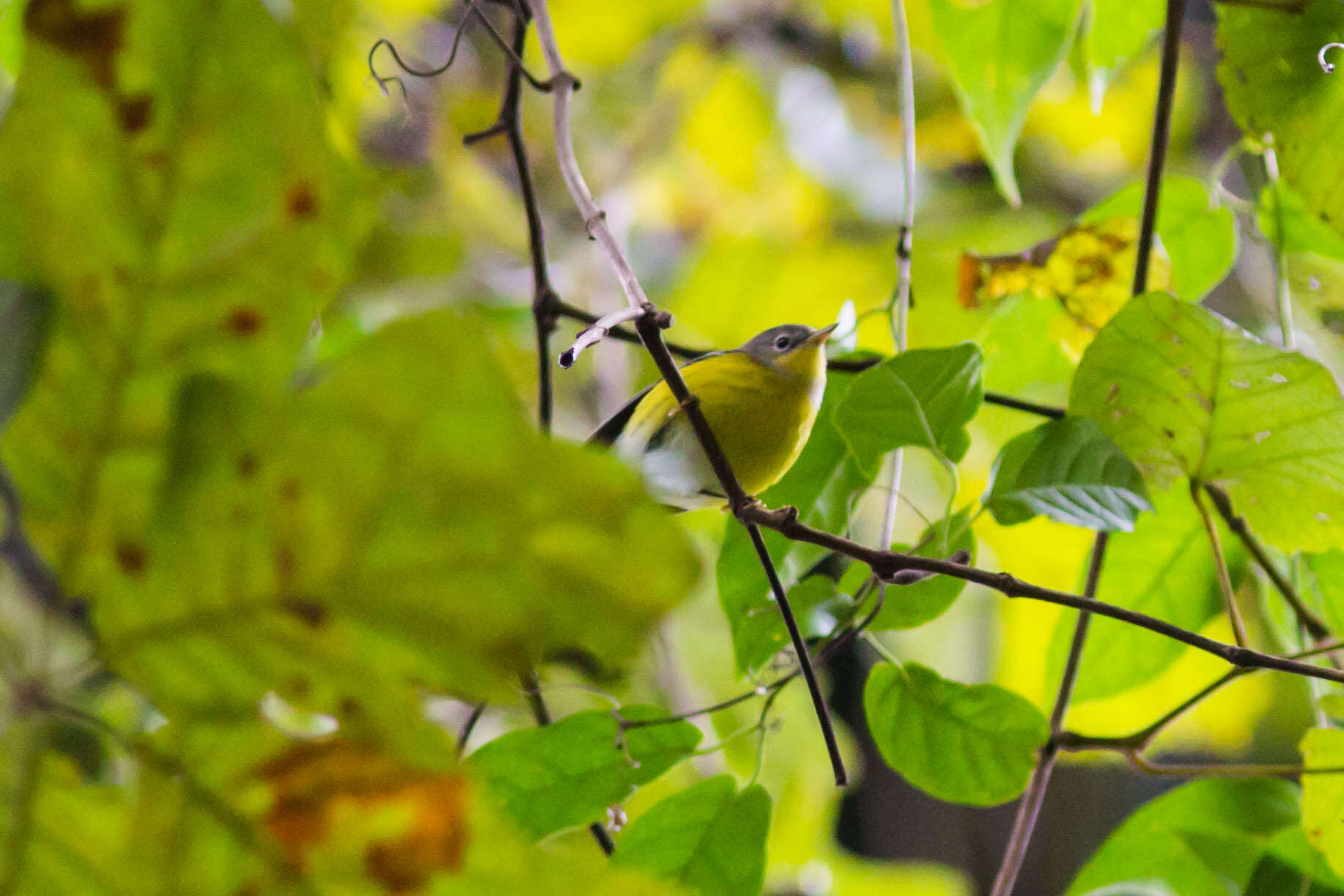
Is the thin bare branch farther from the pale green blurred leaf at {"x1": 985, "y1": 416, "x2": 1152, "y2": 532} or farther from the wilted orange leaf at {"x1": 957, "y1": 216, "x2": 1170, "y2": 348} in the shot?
the wilted orange leaf at {"x1": 957, "y1": 216, "x2": 1170, "y2": 348}

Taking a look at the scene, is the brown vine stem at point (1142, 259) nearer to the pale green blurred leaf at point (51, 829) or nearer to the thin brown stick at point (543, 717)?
the thin brown stick at point (543, 717)

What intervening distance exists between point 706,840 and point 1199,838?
25 cm

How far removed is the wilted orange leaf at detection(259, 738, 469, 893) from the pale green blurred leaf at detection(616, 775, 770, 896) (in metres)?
0.18

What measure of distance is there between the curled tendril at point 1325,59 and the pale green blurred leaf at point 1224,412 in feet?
0.40

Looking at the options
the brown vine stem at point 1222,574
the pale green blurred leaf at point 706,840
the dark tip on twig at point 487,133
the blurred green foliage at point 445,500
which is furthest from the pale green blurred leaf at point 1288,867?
the dark tip on twig at point 487,133

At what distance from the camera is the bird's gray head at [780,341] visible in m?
0.61

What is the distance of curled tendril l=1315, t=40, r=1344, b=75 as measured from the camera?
16.0 inches

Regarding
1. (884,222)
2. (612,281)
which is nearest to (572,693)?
(612,281)

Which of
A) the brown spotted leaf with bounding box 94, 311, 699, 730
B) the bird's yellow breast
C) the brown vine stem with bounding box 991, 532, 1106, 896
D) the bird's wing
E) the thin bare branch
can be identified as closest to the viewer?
the brown spotted leaf with bounding box 94, 311, 699, 730

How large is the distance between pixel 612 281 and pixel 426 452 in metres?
1.30

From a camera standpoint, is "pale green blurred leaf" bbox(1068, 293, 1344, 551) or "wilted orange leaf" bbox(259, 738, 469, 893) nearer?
"wilted orange leaf" bbox(259, 738, 469, 893)

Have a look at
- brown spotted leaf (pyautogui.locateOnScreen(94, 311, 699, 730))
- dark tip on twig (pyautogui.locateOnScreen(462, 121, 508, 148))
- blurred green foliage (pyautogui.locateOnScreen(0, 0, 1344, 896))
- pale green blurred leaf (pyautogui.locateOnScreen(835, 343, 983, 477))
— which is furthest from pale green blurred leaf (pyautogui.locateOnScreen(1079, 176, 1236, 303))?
brown spotted leaf (pyautogui.locateOnScreen(94, 311, 699, 730))

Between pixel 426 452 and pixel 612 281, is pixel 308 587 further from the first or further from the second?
pixel 612 281

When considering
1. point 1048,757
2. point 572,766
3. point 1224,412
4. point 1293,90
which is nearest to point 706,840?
point 572,766
